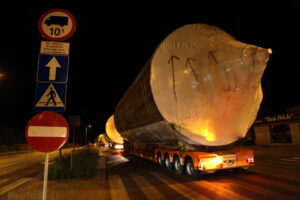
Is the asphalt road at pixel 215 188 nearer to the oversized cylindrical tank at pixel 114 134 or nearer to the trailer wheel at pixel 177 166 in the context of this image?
the trailer wheel at pixel 177 166

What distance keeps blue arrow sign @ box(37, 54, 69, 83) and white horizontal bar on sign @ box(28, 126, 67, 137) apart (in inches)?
33.4

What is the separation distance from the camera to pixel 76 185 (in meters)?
5.90

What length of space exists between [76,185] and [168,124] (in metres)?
3.52

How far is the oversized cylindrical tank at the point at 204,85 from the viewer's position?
5.57 m

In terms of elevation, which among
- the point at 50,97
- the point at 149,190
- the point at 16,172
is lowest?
the point at 16,172

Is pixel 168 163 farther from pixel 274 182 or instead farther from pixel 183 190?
pixel 274 182

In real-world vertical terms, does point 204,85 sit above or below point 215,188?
above

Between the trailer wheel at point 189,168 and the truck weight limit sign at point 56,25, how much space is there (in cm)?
559

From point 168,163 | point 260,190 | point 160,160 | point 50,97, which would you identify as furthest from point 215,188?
point 50,97

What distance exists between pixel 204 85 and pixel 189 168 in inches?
124

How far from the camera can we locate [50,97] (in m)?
3.09

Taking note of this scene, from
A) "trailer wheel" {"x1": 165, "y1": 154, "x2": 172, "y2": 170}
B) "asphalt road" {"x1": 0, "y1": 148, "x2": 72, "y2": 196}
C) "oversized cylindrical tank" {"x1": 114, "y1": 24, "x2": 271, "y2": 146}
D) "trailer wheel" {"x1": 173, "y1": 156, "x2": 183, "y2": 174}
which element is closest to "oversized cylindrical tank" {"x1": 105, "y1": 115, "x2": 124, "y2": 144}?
"asphalt road" {"x1": 0, "y1": 148, "x2": 72, "y2": 196}

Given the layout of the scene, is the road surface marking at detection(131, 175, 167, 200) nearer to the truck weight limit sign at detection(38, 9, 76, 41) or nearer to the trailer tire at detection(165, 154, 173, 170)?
the trailer tire at detection(165, 154, 173, 170)

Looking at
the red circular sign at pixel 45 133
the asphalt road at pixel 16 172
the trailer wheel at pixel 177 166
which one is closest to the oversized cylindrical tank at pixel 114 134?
the asphalt road at pixel 16 172
